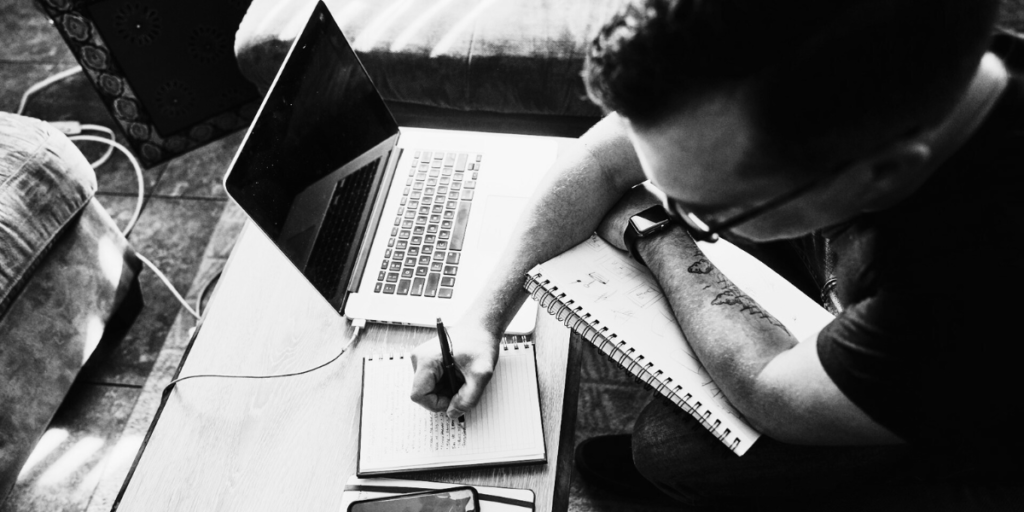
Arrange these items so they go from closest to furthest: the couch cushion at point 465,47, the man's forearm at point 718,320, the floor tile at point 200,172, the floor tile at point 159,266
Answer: the man's forearm at point 718,320, the couch cushion at point 465,47, the floor tile at point 159,266, the floor tile at point 200,172

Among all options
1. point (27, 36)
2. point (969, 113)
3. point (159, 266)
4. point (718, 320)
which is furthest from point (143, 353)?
point (969, 113)

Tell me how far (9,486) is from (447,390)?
1116mm

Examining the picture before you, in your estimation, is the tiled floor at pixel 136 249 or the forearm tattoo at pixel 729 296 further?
the tiled floor at pixel 136 249

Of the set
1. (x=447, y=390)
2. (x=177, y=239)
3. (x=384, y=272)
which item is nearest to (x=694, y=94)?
(x=447, y=390)

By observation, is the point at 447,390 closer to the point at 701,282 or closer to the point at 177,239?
the point at 701,282

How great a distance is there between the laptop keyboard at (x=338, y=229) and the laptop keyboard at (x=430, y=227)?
0.20ft

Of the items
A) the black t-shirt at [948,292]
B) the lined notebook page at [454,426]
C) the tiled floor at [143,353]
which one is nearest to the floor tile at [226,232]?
the tiled floor at [143,353]

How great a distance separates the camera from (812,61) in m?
0.50

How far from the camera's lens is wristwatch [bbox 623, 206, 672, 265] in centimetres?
91

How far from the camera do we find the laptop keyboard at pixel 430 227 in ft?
3.35

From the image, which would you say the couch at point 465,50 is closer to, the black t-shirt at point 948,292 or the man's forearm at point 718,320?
the man's forearm at point 718,320

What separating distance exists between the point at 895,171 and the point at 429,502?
60 cm

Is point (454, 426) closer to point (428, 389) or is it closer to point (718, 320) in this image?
point (428, 389)

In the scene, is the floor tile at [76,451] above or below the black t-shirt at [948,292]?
below
